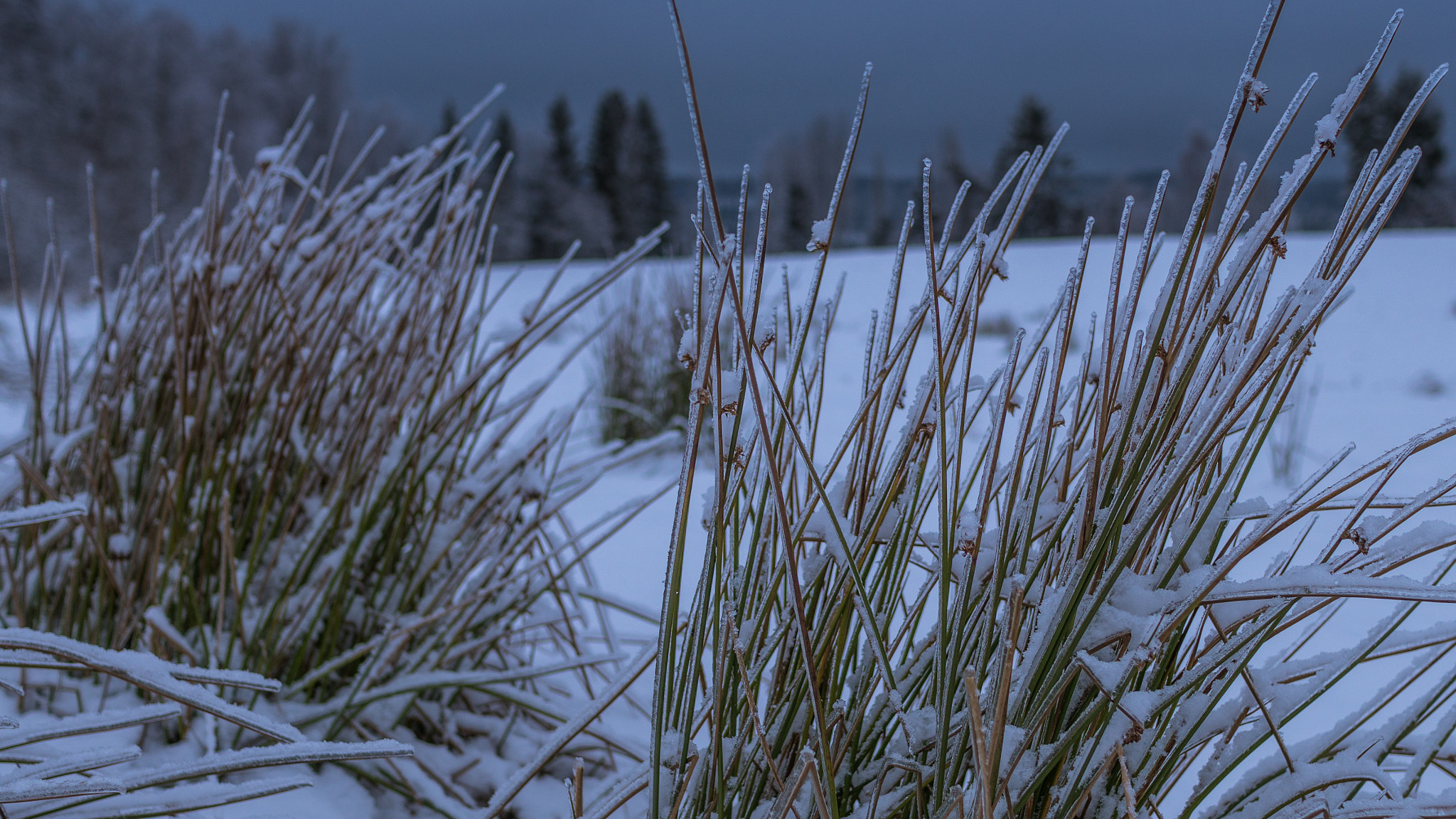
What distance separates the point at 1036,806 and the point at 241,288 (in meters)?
0.93

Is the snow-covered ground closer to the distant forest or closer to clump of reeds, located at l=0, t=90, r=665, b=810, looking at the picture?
clump of reeds, located at l=0, t=90, r=665, b=810

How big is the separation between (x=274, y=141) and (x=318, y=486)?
17.1m

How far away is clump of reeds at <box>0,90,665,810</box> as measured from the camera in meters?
0.84

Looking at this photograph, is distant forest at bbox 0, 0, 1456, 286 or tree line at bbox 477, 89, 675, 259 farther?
tree line at bbox 477, 89, 675, 259

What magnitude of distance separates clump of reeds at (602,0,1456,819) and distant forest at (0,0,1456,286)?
9307 millimetres

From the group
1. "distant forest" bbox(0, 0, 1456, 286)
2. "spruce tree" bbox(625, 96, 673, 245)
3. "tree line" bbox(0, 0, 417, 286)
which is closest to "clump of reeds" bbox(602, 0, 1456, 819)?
"distant forest" bbox(0, 0, 1456, 286)

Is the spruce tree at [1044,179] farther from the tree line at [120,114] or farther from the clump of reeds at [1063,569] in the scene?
the clump of reeds at [1063,569]

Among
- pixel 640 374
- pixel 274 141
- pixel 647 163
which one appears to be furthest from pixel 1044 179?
pixel 640 374

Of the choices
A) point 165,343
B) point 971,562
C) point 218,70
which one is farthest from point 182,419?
point 218,70

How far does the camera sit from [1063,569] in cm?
50

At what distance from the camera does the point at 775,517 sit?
54 centimetres

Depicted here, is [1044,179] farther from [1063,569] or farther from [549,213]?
[1063,569]

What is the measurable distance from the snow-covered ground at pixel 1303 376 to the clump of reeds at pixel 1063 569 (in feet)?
0.34

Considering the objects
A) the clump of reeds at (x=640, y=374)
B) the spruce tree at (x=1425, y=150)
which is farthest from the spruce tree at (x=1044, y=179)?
the clump of reeds at (x=640, y=374)
